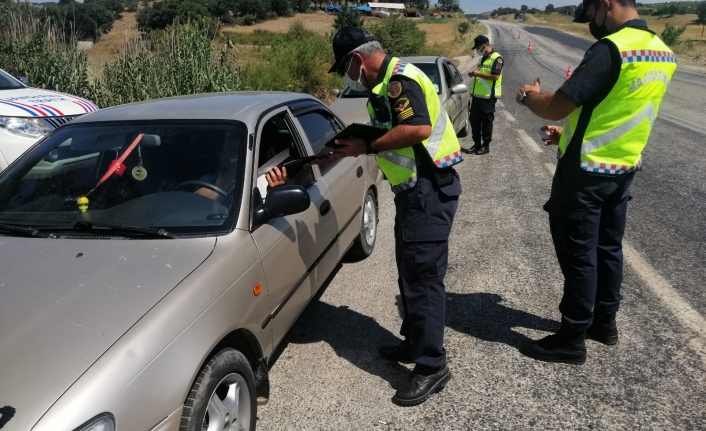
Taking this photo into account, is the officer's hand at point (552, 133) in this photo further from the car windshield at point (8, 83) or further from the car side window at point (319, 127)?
the car windshield at point (8, 83)

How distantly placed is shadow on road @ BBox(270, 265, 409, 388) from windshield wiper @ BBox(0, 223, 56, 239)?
141 centimetres

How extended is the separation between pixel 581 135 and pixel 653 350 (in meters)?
1.38

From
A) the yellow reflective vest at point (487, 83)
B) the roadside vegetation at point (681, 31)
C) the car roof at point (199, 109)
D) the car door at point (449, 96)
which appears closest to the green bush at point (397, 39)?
the roadside vegetation at point (681, 31)

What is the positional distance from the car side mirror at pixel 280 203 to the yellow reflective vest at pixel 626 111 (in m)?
1.48

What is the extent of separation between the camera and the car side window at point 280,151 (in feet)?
10.7

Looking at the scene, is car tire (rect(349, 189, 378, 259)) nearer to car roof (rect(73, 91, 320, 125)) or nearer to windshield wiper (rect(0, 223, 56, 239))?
car roof (rect(73, 91, 320, 125))

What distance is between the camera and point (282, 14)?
8112 cm

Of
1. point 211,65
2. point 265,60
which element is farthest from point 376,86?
point 265,60

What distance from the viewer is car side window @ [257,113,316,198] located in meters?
3.28

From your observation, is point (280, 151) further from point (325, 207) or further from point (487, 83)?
point (487, 83)

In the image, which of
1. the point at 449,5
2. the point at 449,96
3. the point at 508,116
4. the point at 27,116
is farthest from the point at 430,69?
the point at 449,5

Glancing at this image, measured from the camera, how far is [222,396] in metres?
2.27

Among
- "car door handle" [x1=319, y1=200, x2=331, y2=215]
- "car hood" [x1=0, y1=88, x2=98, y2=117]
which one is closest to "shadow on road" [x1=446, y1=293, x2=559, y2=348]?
"car door handle" [x1=319, y1=200, x2=331, y2=215]

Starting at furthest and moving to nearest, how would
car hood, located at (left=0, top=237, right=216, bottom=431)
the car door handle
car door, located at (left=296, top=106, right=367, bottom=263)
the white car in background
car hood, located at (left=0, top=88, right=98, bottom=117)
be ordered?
car hood, located at (left=0, top=88, right=98, bottom=117), the white car in background, car door, located at (left=296, top=106, right=367, bottom=263), the car door handle, car hood, located at (left=0, top=237, right=216, bottom=431)
